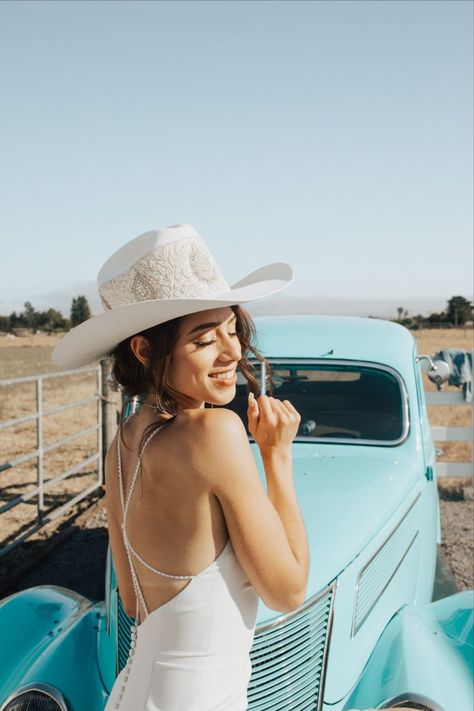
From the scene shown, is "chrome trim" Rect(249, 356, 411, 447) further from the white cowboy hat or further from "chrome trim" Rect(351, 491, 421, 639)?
the white cowboy hat

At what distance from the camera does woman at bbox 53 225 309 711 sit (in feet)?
4.21

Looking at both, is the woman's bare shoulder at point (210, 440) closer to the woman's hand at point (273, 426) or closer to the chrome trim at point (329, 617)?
the woman's hand at point (273, 426)

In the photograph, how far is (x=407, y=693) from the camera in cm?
222

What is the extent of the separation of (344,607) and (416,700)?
43 centimetres

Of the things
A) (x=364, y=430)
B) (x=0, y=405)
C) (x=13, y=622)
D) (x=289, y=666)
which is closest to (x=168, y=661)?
(x=289, y=666)

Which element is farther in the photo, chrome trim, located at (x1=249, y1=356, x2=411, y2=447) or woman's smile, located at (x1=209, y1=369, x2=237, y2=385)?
chrome trim, located at (x1=249, y1=356, x2=411, y2=447)

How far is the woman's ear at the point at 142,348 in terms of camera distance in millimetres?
1486

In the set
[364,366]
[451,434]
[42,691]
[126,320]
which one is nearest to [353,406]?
[364,366]

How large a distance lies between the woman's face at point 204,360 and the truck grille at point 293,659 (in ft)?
3.70

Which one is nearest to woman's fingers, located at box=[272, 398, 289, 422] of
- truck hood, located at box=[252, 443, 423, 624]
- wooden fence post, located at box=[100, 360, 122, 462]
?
truck hood, located at box=[252, 443, 423, 624]

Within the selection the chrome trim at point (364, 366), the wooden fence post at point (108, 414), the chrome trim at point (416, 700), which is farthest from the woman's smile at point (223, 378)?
the wooden fence post at point (108, 414)

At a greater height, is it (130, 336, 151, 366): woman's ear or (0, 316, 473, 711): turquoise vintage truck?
(130, 336, 151, 366): woman's ear

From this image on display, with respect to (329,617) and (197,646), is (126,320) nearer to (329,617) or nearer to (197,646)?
(197,646)

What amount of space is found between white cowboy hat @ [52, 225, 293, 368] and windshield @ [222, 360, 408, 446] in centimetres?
217
